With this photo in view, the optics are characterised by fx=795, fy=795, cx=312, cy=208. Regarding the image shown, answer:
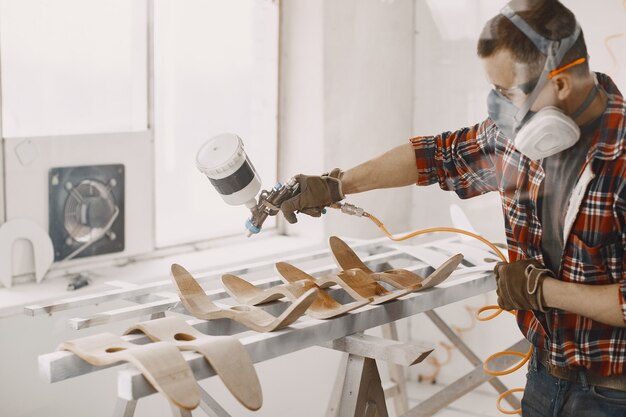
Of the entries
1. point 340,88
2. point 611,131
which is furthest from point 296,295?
point 340,88

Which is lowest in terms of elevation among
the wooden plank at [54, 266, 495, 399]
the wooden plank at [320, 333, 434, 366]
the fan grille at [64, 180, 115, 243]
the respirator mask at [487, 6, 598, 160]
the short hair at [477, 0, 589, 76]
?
the wooden plank at [320, 333, 434, 366]

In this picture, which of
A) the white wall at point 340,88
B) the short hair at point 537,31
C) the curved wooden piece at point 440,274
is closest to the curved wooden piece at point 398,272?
the curved wooden piece at point 440,274

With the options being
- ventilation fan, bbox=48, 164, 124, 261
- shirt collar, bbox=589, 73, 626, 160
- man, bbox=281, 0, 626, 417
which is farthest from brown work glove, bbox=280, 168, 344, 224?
ventilation fan, bbox=48, 164, 124, 261

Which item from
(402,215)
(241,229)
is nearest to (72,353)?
(241,229)

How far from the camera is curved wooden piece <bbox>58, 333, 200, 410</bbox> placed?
44.4 inches

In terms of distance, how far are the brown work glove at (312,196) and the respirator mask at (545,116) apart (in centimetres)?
50

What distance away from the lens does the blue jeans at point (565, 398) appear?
1.46m

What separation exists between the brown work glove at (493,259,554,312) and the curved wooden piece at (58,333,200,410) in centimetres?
62

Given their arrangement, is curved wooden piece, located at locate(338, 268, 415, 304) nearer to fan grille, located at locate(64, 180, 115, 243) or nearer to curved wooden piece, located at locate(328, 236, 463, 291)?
curved wooden piece, located at locate(328, 236, 463, 291)

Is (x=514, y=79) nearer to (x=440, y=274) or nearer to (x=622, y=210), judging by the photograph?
(x=622, y=210)

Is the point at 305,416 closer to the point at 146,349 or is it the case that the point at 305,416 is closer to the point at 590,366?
the point at 590,366

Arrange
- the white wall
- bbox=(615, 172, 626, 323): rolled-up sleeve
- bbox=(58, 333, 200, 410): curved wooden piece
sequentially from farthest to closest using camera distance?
the white wall → bbox=(615, 172, 626, 323): rolled-up sleeve → bbox=(58, 333, 200, 410): curved wooden piece

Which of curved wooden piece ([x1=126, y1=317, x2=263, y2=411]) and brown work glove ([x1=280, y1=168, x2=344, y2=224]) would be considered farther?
brown work glove ([x1=280, y1=168, x2=344, y2=224])

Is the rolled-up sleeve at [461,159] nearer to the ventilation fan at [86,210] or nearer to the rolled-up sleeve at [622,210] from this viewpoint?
the rolled-up sleeve at [622,210]
